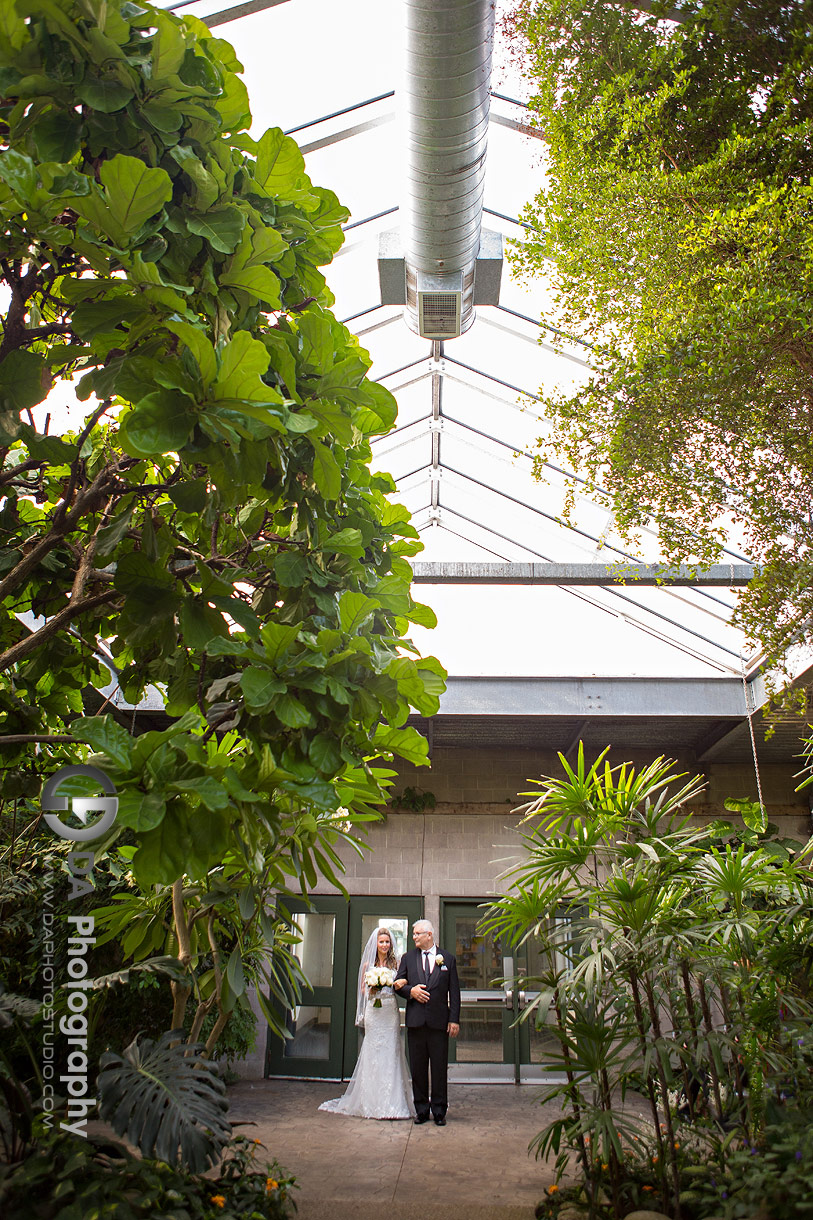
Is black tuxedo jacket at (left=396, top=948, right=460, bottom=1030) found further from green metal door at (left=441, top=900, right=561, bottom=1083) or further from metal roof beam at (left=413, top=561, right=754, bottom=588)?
metal roof beam at (left=413, top=561, right=754, bottom=588)

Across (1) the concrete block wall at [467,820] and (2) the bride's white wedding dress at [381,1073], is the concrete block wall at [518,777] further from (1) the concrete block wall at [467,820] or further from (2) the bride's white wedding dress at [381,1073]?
(2) the bride's white wedding dress at [381,1073]

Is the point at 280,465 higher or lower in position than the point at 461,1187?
higher

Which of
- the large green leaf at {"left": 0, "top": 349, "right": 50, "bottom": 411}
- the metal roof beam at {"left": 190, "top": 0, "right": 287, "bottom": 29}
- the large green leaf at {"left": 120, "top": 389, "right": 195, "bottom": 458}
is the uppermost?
the metal roof beam at {"left": 190, "top": 0, "right": 287, "bottom": 29}

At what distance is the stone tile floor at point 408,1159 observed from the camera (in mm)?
3684

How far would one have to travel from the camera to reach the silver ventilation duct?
9.75 feet

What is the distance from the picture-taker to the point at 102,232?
1341 millimetres

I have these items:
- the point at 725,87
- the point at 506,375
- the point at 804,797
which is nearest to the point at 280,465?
the point at 725,87

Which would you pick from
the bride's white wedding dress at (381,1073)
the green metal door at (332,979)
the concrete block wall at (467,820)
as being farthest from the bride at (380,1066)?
the concrete block wall at (467,820)

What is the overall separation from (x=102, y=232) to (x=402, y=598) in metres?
0.88

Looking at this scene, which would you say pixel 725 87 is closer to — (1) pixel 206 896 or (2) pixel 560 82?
(2) pixel 560 82

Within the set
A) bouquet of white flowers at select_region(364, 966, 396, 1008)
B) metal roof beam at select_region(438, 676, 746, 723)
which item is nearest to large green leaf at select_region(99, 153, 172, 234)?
bouquet of white flowers at select_region(364, 966, 396, 1008)

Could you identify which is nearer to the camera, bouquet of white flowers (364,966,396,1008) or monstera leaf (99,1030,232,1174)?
monstera leaf (99,1030,232,1174)

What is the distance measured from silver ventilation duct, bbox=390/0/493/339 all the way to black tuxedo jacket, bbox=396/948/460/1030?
14.6ft

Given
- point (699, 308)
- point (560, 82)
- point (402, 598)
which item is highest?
point (560, 82)
